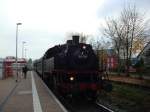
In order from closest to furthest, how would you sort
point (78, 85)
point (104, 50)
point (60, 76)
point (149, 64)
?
point (78, 85), point (60, 76), point (149, 64), point (104, 50)

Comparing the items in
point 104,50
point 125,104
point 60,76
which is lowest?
point 125,104

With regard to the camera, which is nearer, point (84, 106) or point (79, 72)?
point (84, 106)

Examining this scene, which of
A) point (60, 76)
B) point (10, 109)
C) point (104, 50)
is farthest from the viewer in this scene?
point (104, 50)

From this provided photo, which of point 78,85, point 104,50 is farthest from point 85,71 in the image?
point 104,50

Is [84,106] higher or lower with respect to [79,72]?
lower

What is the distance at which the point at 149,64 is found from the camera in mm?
43562

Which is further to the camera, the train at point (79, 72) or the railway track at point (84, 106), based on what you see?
the train at point (79, 72)

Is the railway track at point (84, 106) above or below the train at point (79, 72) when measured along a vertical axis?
below

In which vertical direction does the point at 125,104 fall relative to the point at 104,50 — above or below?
below

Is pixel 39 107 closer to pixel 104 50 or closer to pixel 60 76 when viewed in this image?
pixel 60 76

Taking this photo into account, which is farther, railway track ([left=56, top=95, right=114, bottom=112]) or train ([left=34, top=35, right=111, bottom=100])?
train ([left=34, top=35, right=111, bottom=100])

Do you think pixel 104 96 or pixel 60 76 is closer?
pixel 60 76

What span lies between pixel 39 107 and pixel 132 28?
1603 inches

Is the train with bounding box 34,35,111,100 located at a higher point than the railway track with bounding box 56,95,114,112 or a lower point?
higher
